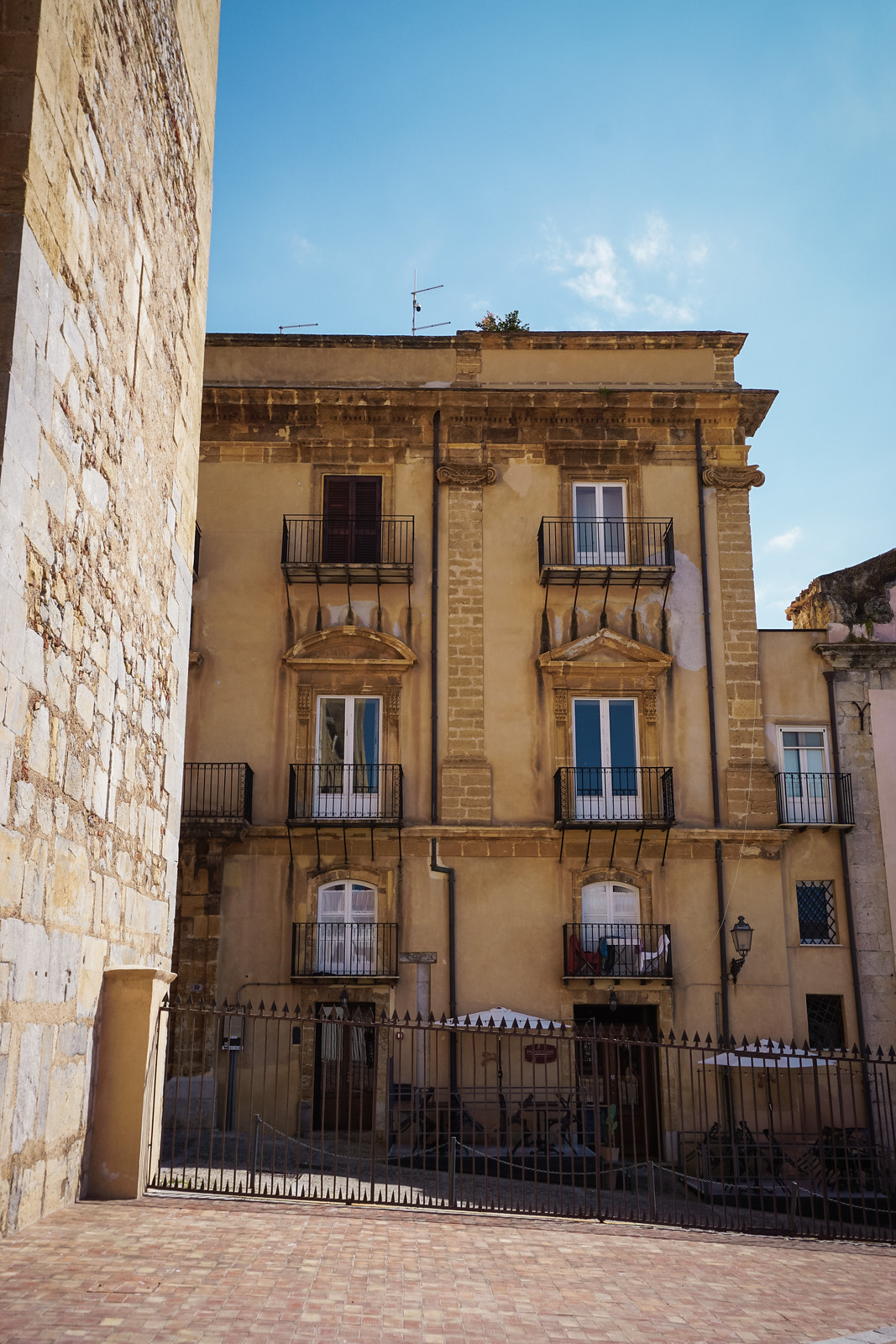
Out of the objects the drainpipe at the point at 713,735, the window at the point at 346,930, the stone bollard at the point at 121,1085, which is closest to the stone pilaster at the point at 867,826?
the drainpipe at the point at 713,735

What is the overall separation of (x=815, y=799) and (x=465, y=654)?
6.23 m

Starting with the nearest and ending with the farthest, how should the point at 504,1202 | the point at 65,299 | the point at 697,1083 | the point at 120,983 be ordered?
the point at 65,299 → the point at 120,983 → the point at 504,1202 → the point at 697,1083

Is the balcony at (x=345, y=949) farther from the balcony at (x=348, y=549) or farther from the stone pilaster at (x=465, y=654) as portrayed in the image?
the balcony at (x=348, y=549)

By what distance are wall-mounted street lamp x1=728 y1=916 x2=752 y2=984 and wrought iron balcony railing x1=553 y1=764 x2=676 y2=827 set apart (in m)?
1.99

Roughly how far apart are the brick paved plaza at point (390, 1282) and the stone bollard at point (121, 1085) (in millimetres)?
232

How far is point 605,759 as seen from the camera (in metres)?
19.4

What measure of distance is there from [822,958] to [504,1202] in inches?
351

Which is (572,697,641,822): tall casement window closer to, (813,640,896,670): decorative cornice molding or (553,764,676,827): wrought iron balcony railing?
(553,764,676,827): wrought iron balcony railing

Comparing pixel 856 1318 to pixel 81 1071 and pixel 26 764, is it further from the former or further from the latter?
pixel 26 764

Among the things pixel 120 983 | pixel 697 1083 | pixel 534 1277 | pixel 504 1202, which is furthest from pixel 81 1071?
pixel 697 1083

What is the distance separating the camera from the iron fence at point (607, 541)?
792 inches

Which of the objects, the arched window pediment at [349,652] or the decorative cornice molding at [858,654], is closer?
the arched window pediment at [349,652]

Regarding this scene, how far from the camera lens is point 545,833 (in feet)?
61.9

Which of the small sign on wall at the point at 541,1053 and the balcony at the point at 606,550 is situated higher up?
the balcony at the point at 606,550
